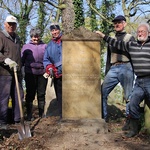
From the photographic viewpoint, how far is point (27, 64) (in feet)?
24.2

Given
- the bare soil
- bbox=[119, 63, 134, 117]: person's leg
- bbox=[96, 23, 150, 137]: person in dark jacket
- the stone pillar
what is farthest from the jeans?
bbox=[96, 23, 150, 137]: person in dark jacket

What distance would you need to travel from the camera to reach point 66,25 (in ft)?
43.3

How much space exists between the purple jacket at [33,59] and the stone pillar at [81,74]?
134 centimetres

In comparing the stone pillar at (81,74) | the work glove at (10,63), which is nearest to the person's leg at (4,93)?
the work glove at (10,63)

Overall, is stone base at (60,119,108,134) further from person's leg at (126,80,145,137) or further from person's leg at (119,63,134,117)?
person's leg at (119,63,134,117)

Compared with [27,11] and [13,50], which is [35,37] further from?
[27,11]

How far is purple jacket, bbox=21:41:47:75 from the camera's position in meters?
7.37

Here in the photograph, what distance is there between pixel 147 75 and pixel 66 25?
26.2 ft

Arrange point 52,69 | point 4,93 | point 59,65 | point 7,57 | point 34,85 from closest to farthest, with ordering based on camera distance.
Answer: point 7,57 → point 4,93 → point 52,69 → point 59,65 → point 34,85

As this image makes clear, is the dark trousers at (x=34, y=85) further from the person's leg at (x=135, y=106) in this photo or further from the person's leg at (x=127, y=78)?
the person's leg at (x=135, y=106)

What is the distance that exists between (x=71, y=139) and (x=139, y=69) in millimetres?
1626

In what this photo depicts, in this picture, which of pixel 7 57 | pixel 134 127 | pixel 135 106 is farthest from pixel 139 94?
pixel 7 57

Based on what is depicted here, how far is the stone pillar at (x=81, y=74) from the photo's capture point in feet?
20.2

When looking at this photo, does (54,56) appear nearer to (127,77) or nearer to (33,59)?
(33,59)
